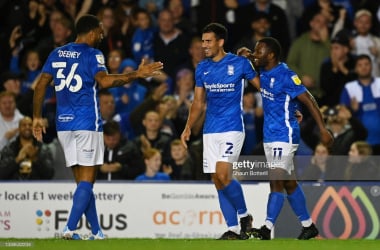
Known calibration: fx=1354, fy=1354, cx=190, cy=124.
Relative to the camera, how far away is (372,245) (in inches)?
532

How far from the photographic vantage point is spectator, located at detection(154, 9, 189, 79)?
819 inches

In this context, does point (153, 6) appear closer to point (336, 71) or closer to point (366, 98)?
point (336, 71)

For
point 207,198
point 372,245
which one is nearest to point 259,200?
point 207,198

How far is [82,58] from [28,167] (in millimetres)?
3617

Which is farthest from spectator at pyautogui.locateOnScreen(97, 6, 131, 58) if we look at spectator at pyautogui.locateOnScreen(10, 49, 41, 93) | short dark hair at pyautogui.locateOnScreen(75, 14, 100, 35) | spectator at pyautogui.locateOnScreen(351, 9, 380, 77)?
short dark hair at pyautogui.locateOnScreen(75, 14, 100, 35)

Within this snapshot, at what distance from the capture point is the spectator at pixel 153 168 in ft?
58.3

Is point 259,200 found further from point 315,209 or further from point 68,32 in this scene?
point 68,32

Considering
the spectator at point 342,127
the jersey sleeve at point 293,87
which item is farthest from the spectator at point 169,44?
the jersey sleeve at point 293,87

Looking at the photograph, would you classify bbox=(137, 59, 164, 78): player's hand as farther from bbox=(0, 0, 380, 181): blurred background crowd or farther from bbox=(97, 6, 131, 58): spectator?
bbox=(97, 6, 131, 58): spectator

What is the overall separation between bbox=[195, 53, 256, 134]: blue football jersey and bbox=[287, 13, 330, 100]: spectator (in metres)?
5.80

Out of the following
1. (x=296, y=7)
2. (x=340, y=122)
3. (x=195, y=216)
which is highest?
(x=296, y=7)

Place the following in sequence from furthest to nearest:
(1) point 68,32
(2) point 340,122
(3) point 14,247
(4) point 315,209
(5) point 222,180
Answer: (1) point 68,32
(2) point 340,122
(4) point 315,209
(5) point 222,180
(3) point 14,247

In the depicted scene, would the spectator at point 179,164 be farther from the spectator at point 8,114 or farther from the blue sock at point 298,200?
the blue sock at point 298,200

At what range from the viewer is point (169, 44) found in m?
20.9
